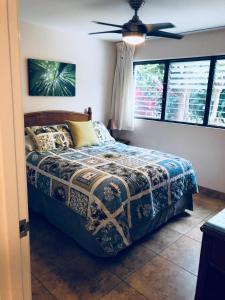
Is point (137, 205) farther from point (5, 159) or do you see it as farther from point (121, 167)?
point (5, 159)

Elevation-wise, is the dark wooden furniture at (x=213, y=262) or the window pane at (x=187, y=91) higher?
the window pane at (x=187, y=91)

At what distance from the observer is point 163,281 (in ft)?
6.56

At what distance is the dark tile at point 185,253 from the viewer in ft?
7.22

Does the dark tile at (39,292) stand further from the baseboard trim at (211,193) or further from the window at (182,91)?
the window at (182,91)

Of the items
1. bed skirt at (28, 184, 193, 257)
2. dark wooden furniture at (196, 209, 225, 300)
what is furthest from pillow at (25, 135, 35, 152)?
dark wooden furniture at (196, 209, 225, 300)

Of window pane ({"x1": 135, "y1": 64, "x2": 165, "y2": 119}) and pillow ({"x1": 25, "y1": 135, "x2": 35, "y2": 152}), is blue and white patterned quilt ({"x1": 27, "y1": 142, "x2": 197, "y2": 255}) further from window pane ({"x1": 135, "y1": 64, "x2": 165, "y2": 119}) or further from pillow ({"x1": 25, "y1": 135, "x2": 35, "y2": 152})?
window pane ({"x1": 135, "y1": 64, "x2": 165, "y2": 119})

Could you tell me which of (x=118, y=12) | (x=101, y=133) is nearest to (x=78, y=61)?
(x=101, y=133)

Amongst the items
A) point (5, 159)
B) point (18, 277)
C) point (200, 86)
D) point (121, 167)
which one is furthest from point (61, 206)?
point (200, 86)

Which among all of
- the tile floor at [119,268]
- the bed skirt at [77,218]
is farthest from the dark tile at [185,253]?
the bed skirt at [77,218]

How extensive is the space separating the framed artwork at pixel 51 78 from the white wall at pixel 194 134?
4.28ft

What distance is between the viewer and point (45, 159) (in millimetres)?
2822

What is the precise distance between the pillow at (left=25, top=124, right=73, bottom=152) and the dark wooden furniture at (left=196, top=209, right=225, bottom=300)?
2.39 m

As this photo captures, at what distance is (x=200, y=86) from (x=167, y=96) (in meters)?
0.58

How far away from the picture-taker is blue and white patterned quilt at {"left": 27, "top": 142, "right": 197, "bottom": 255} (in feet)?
6.79
